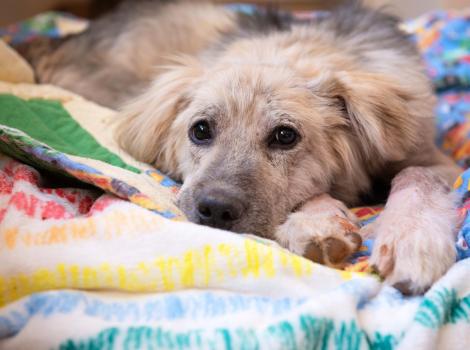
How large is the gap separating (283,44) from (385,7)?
100 cm

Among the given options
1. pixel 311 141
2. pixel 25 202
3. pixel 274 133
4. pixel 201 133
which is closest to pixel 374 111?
pixel 311 141

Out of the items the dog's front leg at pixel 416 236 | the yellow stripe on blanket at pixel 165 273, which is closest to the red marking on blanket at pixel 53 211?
the yellow stripe on blanket at pixel 165 273

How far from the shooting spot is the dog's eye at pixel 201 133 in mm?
1768

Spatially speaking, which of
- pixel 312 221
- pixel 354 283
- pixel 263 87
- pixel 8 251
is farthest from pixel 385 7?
pixel 8 251

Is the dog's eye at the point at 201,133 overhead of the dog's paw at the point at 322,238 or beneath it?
beneath

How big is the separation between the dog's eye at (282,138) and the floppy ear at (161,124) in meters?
0.38

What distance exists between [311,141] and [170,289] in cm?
80

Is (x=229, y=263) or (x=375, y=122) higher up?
(x=375, y=122)

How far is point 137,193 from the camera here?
1.38 metres

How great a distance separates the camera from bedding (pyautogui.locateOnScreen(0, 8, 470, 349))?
1.01 meters

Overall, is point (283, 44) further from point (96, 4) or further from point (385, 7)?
point (96, 4)

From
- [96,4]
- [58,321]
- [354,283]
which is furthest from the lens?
[96,4]

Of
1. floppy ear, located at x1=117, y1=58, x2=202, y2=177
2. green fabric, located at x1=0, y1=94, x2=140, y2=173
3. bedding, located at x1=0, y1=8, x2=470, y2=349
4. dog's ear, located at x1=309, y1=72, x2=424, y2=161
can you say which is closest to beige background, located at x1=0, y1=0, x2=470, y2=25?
dog's ear, located at x1=309, y1=72, x2=424, y2=161

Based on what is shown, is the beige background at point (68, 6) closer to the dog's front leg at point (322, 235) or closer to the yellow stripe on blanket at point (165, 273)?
the dog's front leg at point (322, 235)
